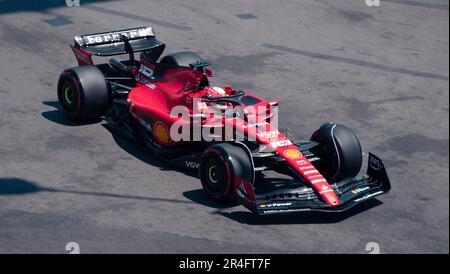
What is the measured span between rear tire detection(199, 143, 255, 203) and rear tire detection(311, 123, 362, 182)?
138 centimetres

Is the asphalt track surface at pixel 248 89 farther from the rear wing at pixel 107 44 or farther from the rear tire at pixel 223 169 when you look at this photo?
the rear wing at pixel 107 44

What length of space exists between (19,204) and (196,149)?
2839mm

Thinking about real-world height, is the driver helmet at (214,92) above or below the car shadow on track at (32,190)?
above

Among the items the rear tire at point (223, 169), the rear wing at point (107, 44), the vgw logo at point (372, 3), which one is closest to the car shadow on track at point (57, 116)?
the rear wing at point (107, 44)

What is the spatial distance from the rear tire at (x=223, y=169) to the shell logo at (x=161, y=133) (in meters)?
1.24

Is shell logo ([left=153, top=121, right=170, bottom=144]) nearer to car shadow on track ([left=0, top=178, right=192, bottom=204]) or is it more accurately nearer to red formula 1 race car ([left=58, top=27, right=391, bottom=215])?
red formula 1 race car ([left=58, top=27, right=391, bottom=215])

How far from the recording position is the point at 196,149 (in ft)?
42.1

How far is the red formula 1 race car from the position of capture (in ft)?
37.2

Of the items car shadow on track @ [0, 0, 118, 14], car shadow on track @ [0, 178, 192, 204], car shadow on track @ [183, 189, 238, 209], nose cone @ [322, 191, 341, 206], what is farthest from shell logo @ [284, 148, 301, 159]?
car shadow on track @ [0, 0, 118, 14]

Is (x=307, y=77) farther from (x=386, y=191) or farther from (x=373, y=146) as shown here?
(x=386, y=191)

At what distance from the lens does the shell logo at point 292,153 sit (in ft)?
38.5

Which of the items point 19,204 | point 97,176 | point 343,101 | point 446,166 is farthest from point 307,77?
point 446,166

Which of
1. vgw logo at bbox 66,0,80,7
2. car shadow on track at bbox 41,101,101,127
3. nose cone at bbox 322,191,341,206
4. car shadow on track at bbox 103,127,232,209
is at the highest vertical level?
vgw logo at bbox 66,0,80,7

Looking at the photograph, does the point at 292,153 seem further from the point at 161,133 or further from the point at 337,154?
the point at 161,133
